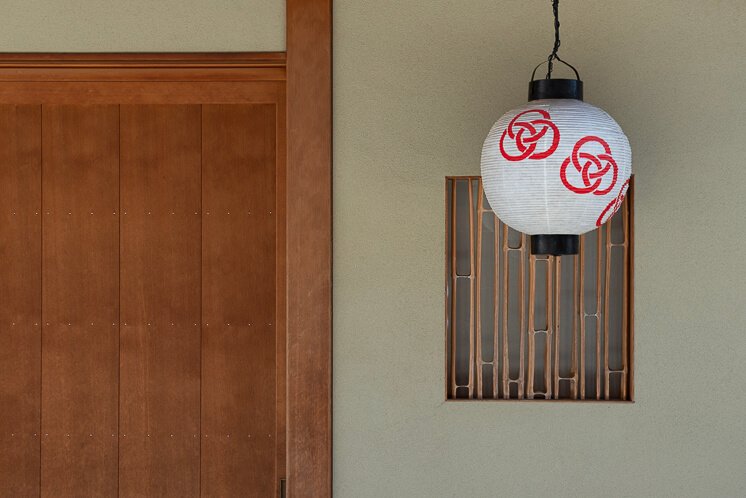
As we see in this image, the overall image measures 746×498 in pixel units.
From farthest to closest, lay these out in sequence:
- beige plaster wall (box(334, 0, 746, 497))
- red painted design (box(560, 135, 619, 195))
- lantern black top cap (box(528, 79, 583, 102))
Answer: beige plaster wall (box(334, 0, 746, 497)) < lantern black top cap (box(528, 79, 583, 102)) < red painted design (box(560, 135, 619, 195))

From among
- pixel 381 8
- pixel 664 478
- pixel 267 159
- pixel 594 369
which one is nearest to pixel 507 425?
pixel 594 369

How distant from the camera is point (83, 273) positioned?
2555 mm

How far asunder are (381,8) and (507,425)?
141 centimetres

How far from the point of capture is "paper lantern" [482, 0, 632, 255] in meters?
1.88

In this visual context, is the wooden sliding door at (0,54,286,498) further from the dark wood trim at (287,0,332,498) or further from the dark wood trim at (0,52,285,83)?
the dark wood trim at (287,0,332,498)

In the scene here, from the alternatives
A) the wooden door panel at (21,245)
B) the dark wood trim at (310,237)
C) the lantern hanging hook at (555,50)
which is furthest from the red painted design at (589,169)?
the wooden door panel at (21,245)

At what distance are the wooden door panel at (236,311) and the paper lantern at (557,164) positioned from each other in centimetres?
92

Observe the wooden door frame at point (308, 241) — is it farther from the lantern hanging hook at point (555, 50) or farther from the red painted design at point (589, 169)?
the red painted design at point (589, 169)

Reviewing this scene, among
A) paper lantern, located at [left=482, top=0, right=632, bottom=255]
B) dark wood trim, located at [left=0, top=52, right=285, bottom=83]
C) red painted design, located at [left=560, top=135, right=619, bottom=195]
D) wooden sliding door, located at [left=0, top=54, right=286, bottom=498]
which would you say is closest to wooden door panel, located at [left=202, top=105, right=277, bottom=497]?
wooden sliding door, located at [left=0, top=54, right=286, bottom=498]

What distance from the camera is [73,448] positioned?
8.42 feet

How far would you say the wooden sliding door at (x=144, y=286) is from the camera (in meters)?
2.54

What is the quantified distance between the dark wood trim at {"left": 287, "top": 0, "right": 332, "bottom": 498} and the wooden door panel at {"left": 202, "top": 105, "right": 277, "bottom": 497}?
0.65 ft

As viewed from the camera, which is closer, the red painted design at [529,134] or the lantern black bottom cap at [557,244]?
the red painted design at [529,134]

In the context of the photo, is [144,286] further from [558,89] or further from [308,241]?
[558,89]
